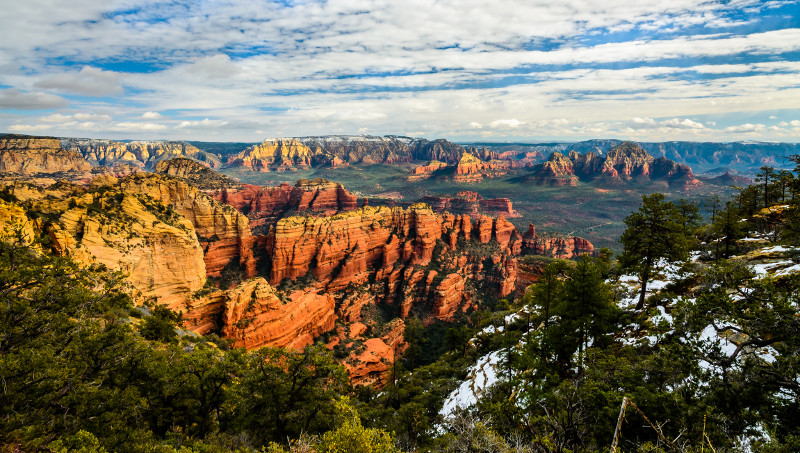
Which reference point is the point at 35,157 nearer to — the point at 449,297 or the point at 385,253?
the point at 385,253

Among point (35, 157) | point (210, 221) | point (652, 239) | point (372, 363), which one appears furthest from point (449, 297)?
point (35, 157)

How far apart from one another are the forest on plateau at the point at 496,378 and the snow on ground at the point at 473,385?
0.28 metres

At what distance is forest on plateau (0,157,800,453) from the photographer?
10711 millimetres

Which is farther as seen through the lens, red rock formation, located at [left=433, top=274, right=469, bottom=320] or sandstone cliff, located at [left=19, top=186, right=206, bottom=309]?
red rock formation, located at [left=433, top=274, right=469, bottom=320]

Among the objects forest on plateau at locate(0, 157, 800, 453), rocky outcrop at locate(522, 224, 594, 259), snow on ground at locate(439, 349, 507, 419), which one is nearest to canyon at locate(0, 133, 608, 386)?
rocky outcrop at locate(522, 224, 594, 259)

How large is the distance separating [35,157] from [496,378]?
868 ft

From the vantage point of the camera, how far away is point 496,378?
28078 mm

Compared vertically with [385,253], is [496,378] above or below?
above

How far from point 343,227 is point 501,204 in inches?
5409

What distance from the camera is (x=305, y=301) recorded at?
56.6 metres

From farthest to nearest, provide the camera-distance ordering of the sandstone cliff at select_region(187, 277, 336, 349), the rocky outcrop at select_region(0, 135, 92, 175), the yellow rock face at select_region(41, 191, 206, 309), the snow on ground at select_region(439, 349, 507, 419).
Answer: the rocky outcrop at select_region(0, 135, 92, 175)
the sandstone cliff at select_region(187, 277, 336, 349)
the yellow rock face at select_region(41, 191, 206, 309)
the snow on ground at select_region(439, 349, 507, 419)

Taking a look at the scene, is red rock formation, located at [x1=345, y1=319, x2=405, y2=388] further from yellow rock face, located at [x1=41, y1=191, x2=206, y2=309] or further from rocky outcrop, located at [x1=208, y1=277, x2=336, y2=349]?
yellow rock face, located at [x1=41, y1=191, x2=206, y2=309]

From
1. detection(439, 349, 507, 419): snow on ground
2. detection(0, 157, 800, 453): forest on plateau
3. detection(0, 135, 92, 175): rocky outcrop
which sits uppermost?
detection(0, 135, 92, 175): rocky outcrop

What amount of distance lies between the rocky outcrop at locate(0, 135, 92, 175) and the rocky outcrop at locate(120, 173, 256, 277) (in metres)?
170
